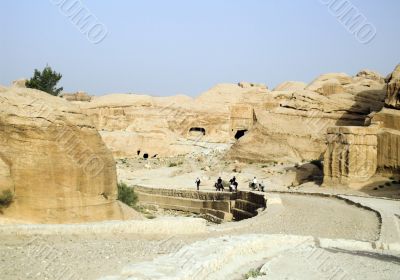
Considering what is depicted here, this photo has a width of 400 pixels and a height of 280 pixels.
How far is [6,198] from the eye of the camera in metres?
12.3

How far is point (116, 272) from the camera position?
297 inches

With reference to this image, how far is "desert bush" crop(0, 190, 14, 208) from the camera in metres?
12.3

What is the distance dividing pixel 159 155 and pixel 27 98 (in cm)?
3011

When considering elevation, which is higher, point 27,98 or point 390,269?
point 27,98

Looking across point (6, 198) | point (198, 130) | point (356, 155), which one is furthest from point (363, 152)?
point (198, 130)

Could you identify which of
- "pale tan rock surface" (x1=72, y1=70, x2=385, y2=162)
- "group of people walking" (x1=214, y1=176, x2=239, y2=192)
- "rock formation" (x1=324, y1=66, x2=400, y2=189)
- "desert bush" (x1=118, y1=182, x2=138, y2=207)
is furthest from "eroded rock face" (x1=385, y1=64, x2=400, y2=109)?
"desert bush" (x1=118, y1=182, x2=138, y2=207)

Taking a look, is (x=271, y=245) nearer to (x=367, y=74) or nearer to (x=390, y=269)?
(x=390, y=269)

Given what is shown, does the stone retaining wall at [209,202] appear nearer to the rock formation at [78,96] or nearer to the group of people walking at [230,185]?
the group of people walking at [230,185]

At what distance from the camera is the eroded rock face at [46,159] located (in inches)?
500

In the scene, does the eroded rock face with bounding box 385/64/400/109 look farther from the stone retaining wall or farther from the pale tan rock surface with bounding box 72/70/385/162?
the stone retaining wall

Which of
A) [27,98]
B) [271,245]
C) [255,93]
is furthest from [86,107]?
[271,245]

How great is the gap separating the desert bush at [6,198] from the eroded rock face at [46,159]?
0.52 ft

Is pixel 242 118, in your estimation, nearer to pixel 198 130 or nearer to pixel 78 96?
pixel 198 130

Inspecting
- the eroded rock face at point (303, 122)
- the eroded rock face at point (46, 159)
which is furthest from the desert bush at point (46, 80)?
the eroded rock face at point (46, 159)
